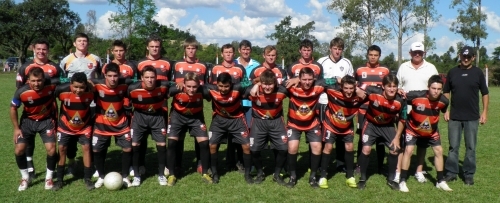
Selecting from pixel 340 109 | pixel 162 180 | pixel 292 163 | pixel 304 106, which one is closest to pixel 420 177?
pixel 340 109

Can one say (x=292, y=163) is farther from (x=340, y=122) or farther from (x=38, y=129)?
(x=38, y=129)

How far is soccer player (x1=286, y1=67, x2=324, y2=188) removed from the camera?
5672 millimetres

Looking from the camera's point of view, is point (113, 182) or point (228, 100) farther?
point (228, 100)

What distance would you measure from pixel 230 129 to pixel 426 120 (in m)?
2.50

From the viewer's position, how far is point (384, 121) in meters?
5.70

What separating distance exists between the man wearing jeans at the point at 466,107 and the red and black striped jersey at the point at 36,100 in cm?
508

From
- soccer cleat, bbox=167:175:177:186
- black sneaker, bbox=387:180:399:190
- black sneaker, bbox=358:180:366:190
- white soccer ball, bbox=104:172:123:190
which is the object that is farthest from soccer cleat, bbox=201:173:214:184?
black sneaker, bbox=387:180:399:190

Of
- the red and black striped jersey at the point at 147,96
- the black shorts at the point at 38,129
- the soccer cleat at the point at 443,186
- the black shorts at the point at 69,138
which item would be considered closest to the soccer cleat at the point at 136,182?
the black shorts at the point at 69,138

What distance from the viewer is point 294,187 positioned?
5.72 metres

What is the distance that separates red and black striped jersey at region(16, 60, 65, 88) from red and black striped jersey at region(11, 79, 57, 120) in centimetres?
28

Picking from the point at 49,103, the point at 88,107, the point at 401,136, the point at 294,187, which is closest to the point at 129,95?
the point at 88,107

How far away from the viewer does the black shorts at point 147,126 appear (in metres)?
5.76

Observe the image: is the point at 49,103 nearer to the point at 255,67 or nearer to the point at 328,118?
the point at 255,67

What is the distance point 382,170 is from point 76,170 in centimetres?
445
